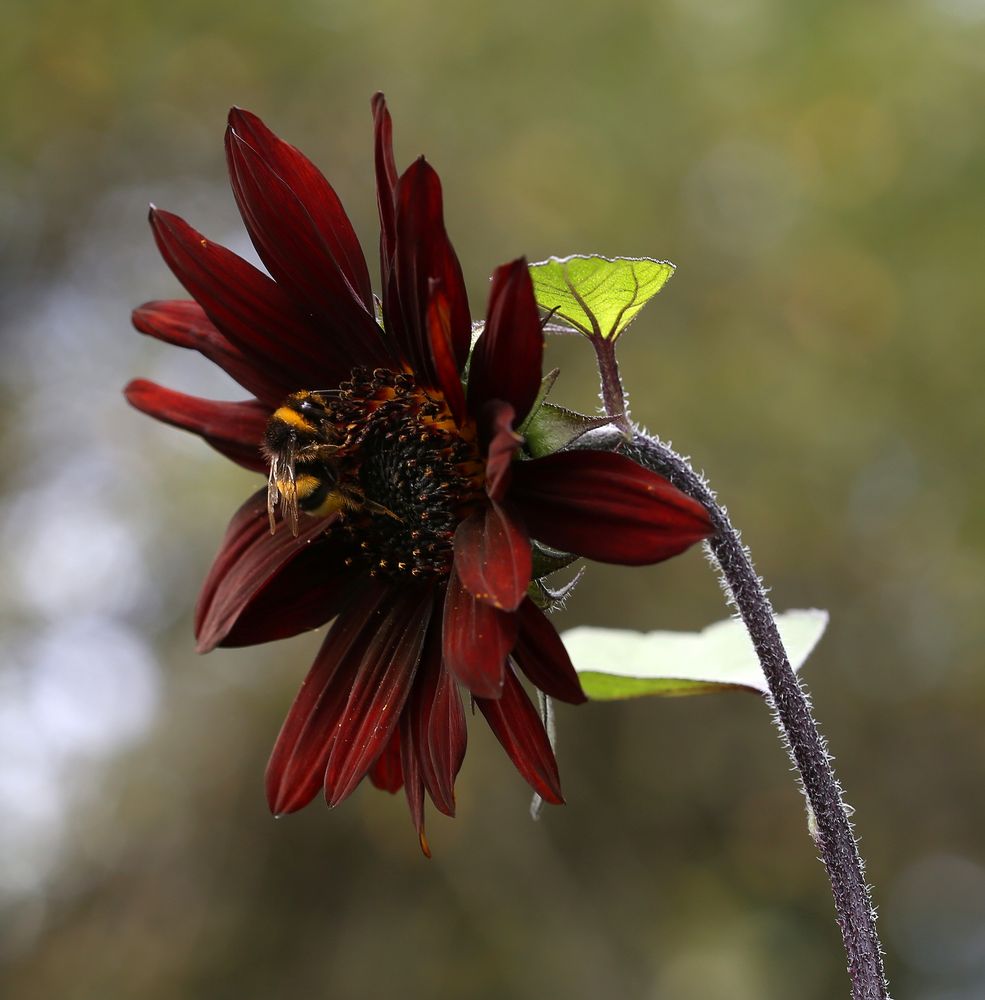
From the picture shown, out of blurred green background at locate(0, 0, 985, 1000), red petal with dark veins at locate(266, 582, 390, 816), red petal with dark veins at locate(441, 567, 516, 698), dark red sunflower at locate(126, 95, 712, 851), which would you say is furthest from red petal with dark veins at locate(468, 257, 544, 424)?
blurred green background at locate(0, 0, 985, 1000)

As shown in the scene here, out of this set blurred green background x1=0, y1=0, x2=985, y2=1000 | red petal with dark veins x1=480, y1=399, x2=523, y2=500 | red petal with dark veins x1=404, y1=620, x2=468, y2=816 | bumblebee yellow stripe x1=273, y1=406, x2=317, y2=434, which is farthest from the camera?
blurred green background x1=0, y1=0, x2=985, y2=1000

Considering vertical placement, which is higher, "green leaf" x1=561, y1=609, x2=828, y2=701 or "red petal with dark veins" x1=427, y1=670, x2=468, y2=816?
"green leaf" x1=561, y1=609, x2=828, y2=701

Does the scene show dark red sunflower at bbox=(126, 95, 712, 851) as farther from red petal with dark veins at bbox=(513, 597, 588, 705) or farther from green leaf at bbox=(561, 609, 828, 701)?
green leaf at bbox=(561, 609, 828, 701)

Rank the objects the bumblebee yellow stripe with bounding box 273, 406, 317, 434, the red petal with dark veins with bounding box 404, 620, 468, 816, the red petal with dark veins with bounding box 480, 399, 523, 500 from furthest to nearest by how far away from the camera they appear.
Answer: the bumblebee yellow stripe with bounding box 273, 406, 317, 434 < the red petal with dark veins with bounding box 404, 620, 468, 816 < the red petal with dark veins with bounding box 480, 399, 523, 500

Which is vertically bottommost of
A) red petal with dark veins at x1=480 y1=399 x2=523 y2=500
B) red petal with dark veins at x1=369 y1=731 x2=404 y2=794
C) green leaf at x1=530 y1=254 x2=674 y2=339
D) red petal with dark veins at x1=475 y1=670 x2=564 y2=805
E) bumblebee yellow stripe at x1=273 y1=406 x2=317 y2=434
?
red petal with dark veins at x1=369 y1=731 x2=404 y2=794

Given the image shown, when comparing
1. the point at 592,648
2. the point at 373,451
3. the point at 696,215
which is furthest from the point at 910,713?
the point at 373,451

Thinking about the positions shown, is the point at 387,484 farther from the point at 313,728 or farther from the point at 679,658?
the point at 679,658

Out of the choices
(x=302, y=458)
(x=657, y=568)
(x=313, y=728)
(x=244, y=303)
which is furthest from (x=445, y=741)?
(x=657, y=568)
